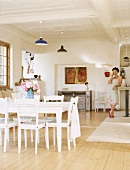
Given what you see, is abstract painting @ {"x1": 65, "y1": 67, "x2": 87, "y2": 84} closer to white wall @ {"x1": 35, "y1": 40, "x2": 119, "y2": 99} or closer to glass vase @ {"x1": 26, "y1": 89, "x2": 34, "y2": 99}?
white wall @ {"x1": 35, "y1": 40, "x2": 119, "y2": 99}

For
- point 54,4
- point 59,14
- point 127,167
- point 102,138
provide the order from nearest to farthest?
point 127,167, point 102,138, point 54,4, point 59,14

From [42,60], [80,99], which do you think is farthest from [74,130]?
[42,60]

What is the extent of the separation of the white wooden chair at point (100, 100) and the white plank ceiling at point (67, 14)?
2.82 metres

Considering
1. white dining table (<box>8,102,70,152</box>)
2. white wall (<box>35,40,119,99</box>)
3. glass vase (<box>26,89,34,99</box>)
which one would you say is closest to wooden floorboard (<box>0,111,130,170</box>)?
white dining table (<box>8,102,70,152</box>)

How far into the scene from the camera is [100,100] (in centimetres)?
1235

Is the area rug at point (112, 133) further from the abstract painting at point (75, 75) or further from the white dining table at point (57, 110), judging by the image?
the abstract painting at point (75, 75)

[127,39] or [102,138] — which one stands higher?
[127,39]

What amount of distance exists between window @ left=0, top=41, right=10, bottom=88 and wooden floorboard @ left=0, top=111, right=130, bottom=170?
4.76 m

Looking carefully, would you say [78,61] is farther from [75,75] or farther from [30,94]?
[30,94]

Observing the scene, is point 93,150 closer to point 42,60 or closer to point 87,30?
point 87,30

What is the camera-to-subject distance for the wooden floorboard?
13.3ft

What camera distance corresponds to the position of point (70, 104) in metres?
5.11

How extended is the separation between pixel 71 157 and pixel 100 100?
796 centimetres

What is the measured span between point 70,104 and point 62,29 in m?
6.01
